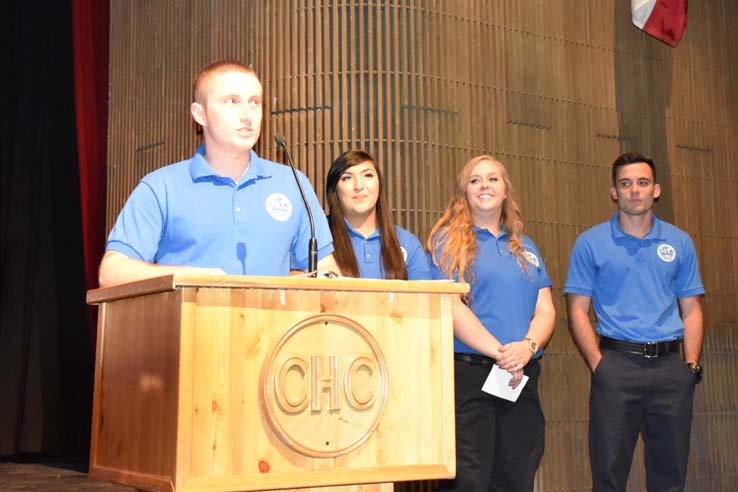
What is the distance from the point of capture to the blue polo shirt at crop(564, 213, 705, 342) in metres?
3.59

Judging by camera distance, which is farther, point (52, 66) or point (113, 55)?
point (52, 66)

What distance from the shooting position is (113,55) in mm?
5355

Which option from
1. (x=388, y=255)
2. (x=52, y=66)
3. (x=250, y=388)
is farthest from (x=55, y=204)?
(x=250, y=388)

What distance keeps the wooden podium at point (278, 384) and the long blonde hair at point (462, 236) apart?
1.25m

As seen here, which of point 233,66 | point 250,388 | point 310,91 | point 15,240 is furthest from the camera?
point 15,240

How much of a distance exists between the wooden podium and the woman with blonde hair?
1.15 meters

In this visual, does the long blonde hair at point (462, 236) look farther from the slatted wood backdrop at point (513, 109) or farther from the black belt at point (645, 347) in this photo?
the slatted wood backdrop at point (513, 109)

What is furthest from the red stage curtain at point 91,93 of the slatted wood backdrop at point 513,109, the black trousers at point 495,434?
the black trousers at point 495,434

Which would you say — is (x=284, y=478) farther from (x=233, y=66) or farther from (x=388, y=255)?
(x=388, y=255)

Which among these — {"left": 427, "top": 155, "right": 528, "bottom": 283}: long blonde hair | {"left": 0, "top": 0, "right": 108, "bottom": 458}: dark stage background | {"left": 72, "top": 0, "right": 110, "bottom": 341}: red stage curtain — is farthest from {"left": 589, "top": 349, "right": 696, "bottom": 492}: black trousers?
{"left": 0, "top": 0, "right": 108, "bottom": 458}: dark stage background

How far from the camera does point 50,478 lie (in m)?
5.41

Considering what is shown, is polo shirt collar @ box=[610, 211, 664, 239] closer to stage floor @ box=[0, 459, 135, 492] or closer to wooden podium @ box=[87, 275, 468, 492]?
wooden podium @ box=[87, 275, 468, 492]

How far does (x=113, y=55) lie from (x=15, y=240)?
6.10ft

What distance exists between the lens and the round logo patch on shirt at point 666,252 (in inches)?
146
